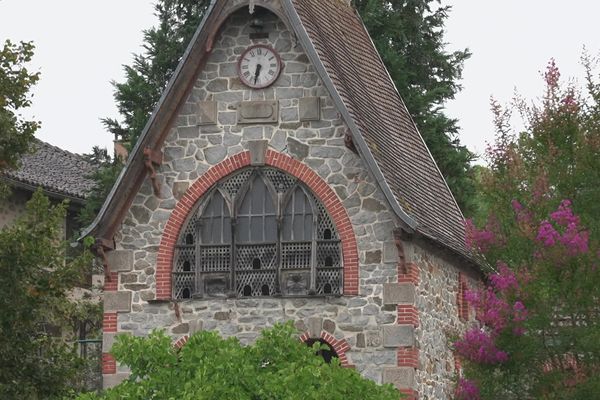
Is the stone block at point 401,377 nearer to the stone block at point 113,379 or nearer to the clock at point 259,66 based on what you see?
the stone block at point 113,379

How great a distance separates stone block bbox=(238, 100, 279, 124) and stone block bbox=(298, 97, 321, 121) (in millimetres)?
420

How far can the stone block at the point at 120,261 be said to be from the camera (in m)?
28.2

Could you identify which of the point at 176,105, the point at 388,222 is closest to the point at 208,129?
the point at 176,105

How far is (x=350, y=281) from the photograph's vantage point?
27.0 metres

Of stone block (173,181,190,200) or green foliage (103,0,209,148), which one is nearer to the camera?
stone block (173,181,190,200)

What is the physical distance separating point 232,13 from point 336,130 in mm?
2568

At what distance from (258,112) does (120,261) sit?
3339 millimetres

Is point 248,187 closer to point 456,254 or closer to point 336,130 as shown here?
point 336,130

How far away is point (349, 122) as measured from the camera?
2683 centimetres

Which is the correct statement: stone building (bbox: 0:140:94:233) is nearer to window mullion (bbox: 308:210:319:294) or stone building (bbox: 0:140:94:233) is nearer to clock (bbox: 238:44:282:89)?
clock (bbox: 238:44:282:89)

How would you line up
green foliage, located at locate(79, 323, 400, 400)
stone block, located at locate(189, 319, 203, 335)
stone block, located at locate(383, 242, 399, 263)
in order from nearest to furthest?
green foliage, located at locate(79, 323, 400, 400) → stone block, located at locate(383, 242, 399, 263) → stone block, located at locate(189, 319, 203, 335)

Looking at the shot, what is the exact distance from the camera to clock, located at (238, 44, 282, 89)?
27891 mm

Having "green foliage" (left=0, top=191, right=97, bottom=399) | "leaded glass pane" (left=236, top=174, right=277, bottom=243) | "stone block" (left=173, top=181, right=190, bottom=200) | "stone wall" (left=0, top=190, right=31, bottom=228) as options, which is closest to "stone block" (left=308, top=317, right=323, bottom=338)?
"leaded glass pane" (left=236, top=174, right=277, bottom=243)

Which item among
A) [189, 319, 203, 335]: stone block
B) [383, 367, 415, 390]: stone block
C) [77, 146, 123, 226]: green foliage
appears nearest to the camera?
[383, 367, 415, 390]: stone block
